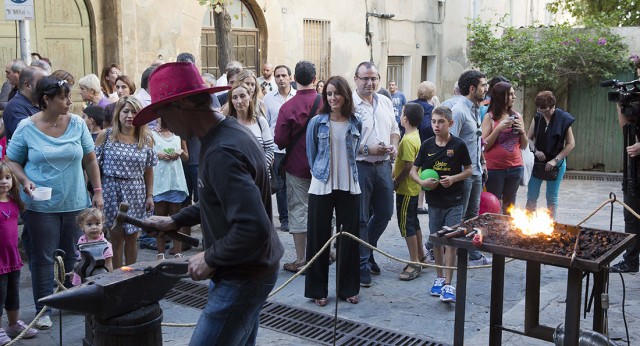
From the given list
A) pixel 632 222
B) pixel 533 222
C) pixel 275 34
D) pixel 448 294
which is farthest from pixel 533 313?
pixel 275 34

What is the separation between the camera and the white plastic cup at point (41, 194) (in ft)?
17.9

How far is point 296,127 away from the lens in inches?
281

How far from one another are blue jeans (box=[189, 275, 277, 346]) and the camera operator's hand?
16.5ft

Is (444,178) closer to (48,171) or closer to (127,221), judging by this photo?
(48,171)

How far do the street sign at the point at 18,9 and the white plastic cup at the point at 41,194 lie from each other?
12.0 feet

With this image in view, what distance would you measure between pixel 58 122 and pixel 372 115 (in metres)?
2.81

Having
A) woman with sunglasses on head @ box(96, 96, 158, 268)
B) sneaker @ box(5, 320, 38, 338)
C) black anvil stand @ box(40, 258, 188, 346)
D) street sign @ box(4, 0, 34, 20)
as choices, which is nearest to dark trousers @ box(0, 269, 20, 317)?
sneaker @ box(5, 320, 38, 338)

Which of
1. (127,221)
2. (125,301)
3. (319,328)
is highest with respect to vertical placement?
(127,221)

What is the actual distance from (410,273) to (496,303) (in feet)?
6.48

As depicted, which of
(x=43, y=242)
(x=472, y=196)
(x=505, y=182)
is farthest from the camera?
(x=505, y=182)

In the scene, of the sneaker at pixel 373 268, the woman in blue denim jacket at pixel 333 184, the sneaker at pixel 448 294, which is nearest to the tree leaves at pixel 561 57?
the sneaker at pixel 373 268

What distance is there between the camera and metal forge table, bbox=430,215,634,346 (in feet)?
14.3

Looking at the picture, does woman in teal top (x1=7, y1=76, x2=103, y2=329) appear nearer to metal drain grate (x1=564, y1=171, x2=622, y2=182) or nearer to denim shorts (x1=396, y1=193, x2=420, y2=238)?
denim shorts (x1=396, y1=193, x2=420, y2=238)

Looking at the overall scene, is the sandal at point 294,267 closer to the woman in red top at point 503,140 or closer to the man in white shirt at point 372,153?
the man in white shirt at point 372,153
